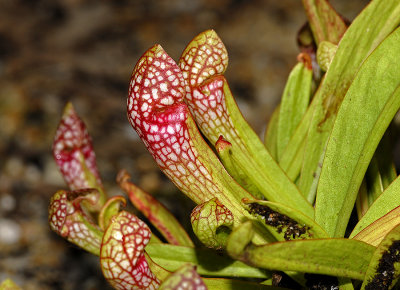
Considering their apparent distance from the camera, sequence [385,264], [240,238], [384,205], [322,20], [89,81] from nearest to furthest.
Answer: [240,238] → [385,264] → [384,205] → [322,20] → [89,81]

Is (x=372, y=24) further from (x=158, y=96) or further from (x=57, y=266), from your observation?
(x=57, y=266)

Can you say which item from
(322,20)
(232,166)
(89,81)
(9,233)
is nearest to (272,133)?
(322,20)

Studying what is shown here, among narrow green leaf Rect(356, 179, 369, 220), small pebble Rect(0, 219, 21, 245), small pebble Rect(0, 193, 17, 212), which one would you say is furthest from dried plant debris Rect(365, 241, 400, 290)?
small pebble Rect(0, 193, 17, 212)

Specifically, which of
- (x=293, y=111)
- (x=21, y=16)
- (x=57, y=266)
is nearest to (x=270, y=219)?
(x=293, y=111)

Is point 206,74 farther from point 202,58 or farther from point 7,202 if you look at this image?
point 7,202

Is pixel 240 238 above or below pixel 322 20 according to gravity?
below

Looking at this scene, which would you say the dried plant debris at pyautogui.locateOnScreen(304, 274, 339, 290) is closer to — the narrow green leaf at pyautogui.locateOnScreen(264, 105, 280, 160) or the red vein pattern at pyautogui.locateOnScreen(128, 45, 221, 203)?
the red vein pattern at pyautogui.locateOnScreen(128, 45, 221, 203)

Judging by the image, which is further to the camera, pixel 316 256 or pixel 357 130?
pixel 357 130

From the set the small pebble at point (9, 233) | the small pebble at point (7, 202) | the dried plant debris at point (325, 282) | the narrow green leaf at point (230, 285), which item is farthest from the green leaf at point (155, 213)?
the small pebble at point (7, 202)
